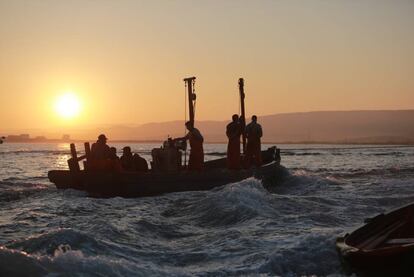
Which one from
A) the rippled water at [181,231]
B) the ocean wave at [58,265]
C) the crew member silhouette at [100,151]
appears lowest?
the rippled water at [181,231]

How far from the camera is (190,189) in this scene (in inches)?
690

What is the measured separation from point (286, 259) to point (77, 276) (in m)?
3.44

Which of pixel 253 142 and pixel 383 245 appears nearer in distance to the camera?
pixel 383 245

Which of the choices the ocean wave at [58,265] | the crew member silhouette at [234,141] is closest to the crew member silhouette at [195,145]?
the crew member silhouette at [234,141]

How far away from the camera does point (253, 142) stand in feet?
63.9

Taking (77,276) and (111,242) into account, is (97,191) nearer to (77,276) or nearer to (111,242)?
(111,242)

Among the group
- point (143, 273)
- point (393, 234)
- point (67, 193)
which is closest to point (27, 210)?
point (67, 193)

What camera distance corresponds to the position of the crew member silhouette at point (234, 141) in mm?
18094

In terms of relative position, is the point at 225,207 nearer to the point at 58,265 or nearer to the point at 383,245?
the point at 383,245

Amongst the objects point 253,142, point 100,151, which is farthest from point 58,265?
point 253,142

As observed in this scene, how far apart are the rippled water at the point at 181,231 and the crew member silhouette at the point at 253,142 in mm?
2208

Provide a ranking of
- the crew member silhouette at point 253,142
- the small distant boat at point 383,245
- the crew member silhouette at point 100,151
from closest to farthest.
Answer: the small distant boat at point 383,245, the crew member silhouette at point 100,151, the crew member silhouette at point 253,142

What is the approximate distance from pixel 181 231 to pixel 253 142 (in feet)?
27.5

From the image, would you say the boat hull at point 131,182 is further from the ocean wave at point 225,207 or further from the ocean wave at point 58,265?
the ocean wave at point 58,265
